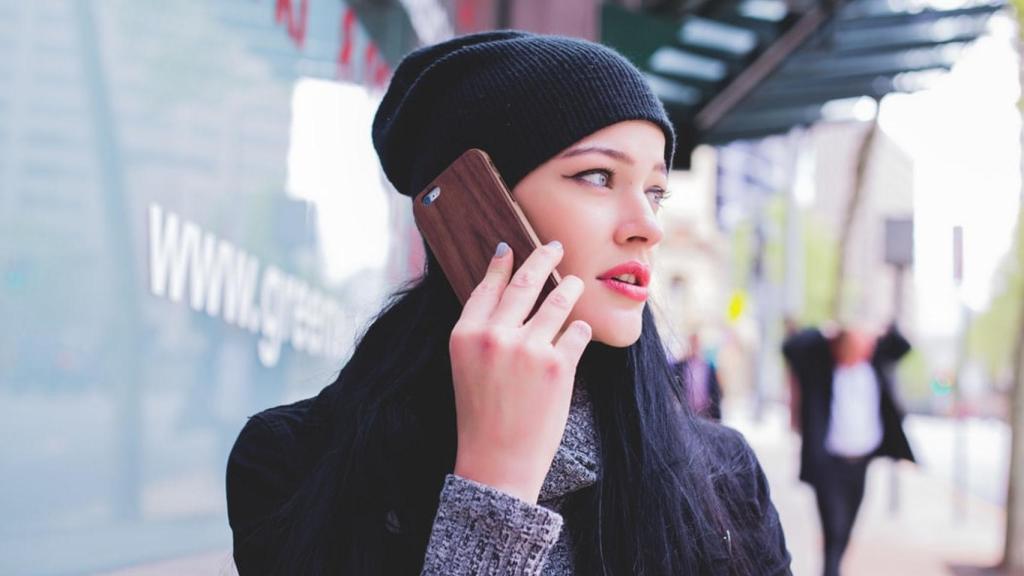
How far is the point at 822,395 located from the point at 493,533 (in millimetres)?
5549

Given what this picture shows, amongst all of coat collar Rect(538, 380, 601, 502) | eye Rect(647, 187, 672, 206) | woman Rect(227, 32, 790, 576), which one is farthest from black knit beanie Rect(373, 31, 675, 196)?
coat collar Rect(538, 380, 601, 502)

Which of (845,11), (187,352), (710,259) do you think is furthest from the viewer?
(710,259)

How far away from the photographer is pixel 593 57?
1.84 m

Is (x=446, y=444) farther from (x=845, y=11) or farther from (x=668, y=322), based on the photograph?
(x=845, y=11)

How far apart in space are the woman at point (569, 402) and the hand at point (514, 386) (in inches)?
1.0

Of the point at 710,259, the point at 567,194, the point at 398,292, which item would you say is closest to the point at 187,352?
the point at 398,292

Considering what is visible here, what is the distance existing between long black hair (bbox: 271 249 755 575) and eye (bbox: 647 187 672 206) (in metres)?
0.27

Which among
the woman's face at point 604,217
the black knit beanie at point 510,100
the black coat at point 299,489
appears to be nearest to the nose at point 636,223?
the woman's face at point 604,217

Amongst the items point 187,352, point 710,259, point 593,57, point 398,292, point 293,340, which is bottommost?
point 710,259

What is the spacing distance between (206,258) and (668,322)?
4.11 feet

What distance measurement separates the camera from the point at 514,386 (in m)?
1.37

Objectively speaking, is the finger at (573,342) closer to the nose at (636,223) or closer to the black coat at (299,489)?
the nose at (636,223)

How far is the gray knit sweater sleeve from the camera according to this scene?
1.37 metres

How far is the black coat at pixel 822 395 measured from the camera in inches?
254
